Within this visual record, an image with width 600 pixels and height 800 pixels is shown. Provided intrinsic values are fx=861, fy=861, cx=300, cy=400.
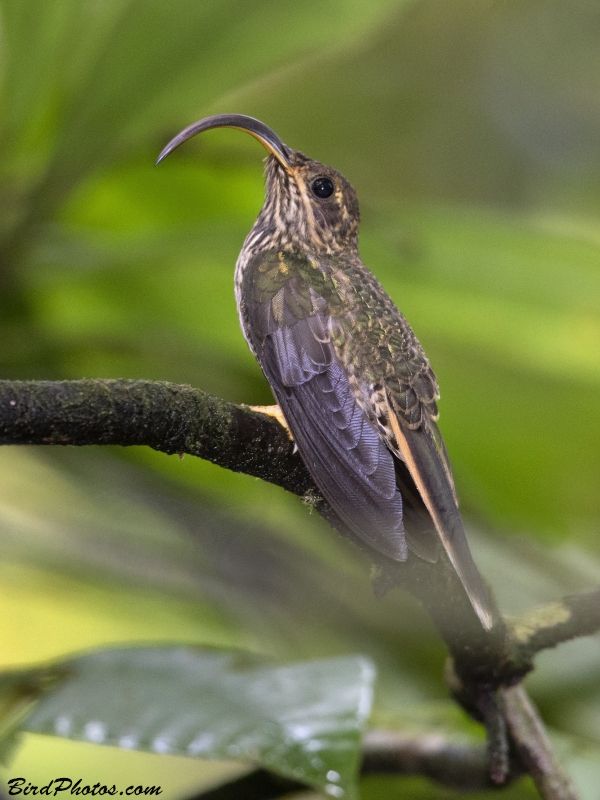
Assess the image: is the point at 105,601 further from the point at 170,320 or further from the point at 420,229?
the point at 420,229

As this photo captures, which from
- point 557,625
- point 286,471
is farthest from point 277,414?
point 557,625

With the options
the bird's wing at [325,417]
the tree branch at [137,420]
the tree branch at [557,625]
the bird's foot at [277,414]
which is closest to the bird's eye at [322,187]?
the bird's wing at [325,417]

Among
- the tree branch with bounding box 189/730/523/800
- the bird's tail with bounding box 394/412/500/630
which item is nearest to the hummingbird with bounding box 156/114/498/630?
the bird's tail with bounding box 394/412/500/630

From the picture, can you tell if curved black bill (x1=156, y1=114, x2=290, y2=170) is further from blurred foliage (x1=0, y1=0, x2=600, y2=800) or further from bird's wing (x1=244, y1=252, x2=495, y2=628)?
bird's wing (x1=244, y1=252, x2=495, y2=628)

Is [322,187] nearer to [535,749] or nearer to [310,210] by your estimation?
[310,210]

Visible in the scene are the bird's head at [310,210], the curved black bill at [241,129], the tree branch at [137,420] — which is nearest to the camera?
the tree branch at [137,420]

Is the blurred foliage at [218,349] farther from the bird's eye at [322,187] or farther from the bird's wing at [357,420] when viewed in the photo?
the bird's wing at [357,420]
